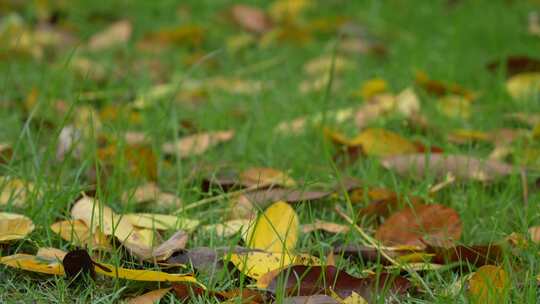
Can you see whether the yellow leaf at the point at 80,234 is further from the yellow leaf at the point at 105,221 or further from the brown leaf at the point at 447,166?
the brown leaf at the point at 447,166

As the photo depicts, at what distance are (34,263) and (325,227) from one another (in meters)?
0.56

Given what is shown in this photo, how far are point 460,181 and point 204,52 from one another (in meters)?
1.61

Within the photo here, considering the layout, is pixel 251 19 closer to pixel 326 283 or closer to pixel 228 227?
pixel 228 227

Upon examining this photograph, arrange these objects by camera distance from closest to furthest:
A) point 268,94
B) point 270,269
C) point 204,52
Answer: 1. point 270,269
2. point 268,94
3. point 204,52

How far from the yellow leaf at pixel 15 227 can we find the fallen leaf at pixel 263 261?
38cm

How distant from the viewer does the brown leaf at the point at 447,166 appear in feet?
6.32

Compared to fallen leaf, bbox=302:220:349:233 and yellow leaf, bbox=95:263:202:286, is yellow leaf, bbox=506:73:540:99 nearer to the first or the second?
fallen leaf, bbox=302:220:349:233

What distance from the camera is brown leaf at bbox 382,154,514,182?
1.93m

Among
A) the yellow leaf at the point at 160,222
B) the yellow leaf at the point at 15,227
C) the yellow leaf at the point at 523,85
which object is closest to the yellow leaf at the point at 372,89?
the yellow leaf at the point at 523,85

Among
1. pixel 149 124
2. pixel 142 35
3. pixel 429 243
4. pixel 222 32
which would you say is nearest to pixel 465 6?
pixel 222 32

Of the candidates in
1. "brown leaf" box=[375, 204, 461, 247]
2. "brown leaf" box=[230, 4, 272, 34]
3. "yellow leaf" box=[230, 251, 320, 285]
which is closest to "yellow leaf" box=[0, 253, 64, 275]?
"yellow leaf" box=[230, 251, 320, 285]

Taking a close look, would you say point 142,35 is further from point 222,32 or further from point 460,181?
Answer: point 460,181

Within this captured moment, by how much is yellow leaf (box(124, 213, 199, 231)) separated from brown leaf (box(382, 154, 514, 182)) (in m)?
0.54

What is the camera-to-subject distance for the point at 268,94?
2686mm
